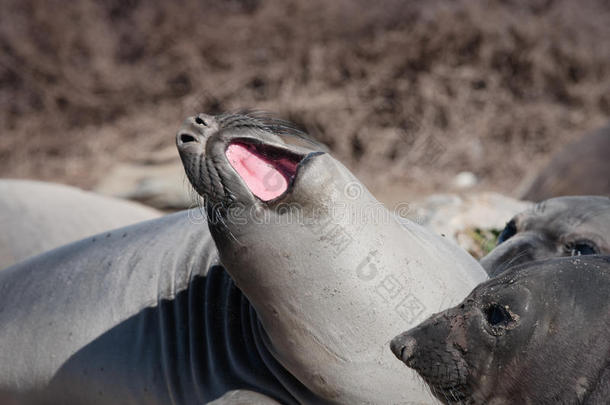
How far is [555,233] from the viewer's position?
3527 millimetres

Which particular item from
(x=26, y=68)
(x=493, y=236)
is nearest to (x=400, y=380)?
(x=493, y=236)

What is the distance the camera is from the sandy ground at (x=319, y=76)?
28.5 feet

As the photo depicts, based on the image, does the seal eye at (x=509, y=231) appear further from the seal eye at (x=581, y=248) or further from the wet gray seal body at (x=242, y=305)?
the wet gray seal body at (x=242, y=305)

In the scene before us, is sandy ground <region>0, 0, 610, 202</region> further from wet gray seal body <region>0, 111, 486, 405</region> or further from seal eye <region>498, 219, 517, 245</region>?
wet gray seal body <region>0, 111, 486, 405</region>

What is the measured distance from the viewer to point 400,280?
2533 millimetres

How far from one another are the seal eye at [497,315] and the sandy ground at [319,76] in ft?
19.7

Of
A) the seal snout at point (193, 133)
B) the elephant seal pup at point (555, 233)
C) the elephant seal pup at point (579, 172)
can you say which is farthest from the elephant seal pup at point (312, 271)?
the elephant seal pup at point (579, 172)

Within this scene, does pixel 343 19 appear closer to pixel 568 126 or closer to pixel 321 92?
pixel 321 92

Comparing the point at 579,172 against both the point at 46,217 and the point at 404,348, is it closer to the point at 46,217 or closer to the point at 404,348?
the point at 46,217

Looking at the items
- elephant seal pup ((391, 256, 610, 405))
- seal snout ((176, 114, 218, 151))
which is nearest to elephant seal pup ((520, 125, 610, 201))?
elephant seal pup ((391, 256, 610, 405))

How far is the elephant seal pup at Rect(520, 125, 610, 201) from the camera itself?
530 cm

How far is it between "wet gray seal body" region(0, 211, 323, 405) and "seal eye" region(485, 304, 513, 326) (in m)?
0.65

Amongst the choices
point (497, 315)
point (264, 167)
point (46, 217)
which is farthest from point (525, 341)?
point (46, 217)

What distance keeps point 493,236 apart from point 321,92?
483cm
